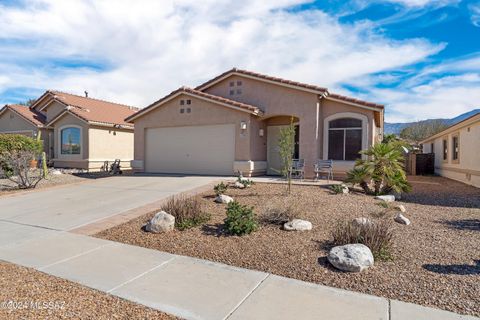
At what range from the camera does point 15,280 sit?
443cm

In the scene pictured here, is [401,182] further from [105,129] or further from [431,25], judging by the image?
[105,129]

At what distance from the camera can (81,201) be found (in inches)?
405

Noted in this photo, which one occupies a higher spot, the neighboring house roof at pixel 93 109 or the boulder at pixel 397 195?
the neighboring house roof at pixel 93 109

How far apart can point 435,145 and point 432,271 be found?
23.1 meters

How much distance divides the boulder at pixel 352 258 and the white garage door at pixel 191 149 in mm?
11324

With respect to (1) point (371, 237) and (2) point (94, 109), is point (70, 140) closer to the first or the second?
(2) point (94, 109)

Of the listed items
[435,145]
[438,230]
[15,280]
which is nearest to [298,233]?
[438,230]

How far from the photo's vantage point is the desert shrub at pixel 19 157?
13.3m

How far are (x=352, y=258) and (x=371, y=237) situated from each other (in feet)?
2.87

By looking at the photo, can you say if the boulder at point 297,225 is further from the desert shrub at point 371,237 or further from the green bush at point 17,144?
the green bush at point 17,144

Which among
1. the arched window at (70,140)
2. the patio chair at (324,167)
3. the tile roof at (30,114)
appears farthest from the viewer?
the tile roof at (30,114)

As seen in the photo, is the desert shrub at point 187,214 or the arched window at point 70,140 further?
the arched window at point 70,140

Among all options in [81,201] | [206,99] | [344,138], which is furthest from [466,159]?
[81,201]

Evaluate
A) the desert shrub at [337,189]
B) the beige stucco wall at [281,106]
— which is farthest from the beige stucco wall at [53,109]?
the desert shrub at [337,189]
